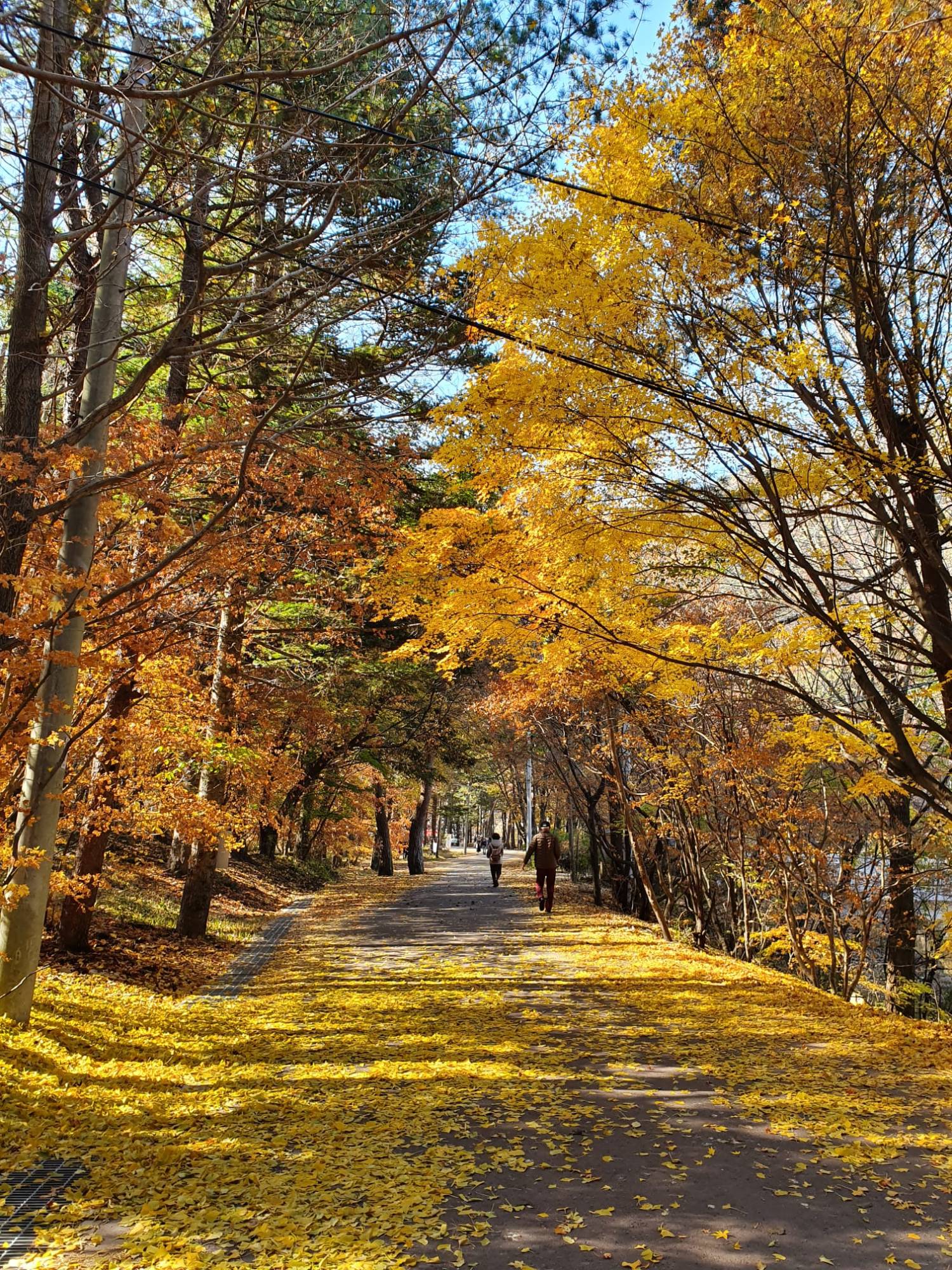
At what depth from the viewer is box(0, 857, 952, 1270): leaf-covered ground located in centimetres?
348

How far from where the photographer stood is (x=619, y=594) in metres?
8.44

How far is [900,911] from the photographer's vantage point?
11.9m

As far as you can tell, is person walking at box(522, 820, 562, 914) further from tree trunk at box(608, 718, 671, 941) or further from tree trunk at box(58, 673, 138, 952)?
tree trunk at box(58, 673, 138, 952)

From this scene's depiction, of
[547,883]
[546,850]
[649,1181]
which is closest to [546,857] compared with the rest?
[546,850]

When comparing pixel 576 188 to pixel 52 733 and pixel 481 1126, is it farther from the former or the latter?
pixel 481 1126

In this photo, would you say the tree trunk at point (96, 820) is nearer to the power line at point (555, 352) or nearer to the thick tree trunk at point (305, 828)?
the power line at point (555, 352)

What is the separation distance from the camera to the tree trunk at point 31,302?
5672 mm

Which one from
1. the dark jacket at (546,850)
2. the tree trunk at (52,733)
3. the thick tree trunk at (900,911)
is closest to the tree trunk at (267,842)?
the dark jacket at (546,850)

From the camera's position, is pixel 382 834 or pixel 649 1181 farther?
pixel 382 834

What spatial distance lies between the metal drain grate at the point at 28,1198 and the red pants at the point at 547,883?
12138mm

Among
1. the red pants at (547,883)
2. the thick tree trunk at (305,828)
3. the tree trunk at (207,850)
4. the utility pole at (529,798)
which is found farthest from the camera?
the utility pole at (529,798)

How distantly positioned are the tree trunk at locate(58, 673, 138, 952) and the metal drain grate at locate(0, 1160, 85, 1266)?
3.52m

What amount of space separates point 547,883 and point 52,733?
11.9 m

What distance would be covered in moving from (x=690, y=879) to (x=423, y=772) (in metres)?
9.43
